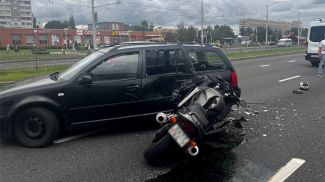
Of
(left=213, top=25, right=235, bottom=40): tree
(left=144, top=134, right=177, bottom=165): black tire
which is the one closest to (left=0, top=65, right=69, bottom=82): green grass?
(left=144, top=134, right=177, bottom=165): black tire

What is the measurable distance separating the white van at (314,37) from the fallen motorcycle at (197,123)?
14.3 m

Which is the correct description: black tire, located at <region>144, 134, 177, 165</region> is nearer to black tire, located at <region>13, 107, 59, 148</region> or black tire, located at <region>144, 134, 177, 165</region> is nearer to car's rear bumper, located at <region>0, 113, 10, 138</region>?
black tire, located at <region>13, 107, 59, 148</region>

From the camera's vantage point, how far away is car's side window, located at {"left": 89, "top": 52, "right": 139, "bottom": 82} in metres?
5.78

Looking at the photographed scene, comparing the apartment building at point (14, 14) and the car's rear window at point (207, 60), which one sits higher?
the apartment building at point (14, 14)

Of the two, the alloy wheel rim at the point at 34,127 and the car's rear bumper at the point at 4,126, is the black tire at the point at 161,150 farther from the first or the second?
the car's rear bumper at the point at 4,126

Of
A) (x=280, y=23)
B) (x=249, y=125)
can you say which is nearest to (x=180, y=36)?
(x=249, y=125)

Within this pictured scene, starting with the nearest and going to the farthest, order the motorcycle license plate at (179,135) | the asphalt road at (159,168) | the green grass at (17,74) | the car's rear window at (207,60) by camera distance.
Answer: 1. the motorcycle license plate at (179,135)
2. the asphalt road at (159,168)
3. the car's rear window at (207,60)
4. the green grass at (17,74)

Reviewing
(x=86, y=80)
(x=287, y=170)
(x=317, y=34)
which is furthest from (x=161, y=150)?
(x=317, y=34)

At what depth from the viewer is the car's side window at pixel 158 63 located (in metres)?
6.05

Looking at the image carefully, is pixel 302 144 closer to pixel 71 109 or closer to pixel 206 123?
pixel 206 123

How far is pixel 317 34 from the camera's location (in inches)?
695

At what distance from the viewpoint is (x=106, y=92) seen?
225 inches

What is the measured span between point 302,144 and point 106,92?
3.26 metres

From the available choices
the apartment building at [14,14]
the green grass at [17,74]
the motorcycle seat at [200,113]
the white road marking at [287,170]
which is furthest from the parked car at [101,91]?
the apartment building at [14,14]
